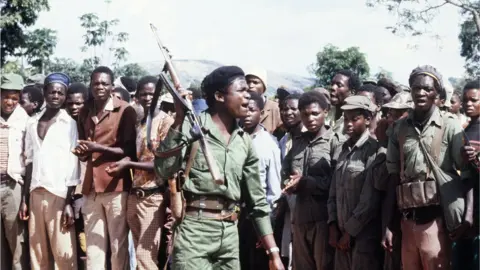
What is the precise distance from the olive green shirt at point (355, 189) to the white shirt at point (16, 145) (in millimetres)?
3684

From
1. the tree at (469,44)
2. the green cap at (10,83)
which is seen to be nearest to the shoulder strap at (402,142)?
the green cap at (10,83)

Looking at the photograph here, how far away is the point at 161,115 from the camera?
8016 millimetres

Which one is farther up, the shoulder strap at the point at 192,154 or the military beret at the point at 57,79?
the military beret at the point at 57,79

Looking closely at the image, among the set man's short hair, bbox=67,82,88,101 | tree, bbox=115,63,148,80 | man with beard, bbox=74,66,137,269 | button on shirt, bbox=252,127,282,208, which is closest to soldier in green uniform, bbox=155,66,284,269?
man with beard, bbox=74,66,137,269

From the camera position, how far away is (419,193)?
640cm

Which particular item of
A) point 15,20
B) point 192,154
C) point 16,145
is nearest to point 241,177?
point 192,154

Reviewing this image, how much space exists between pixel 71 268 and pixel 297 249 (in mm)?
2542

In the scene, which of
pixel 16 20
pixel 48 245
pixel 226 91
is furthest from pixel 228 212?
pixel 16 20

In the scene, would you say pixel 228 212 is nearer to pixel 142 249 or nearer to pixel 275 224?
pixel 142 249

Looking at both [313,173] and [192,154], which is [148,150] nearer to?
[313,173]

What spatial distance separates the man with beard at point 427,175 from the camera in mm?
6379

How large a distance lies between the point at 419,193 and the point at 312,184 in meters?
1.38

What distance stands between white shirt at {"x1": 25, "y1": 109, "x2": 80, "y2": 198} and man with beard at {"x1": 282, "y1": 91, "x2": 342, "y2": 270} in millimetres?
2407

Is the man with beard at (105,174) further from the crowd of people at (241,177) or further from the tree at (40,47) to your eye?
the tree at (40,47)
